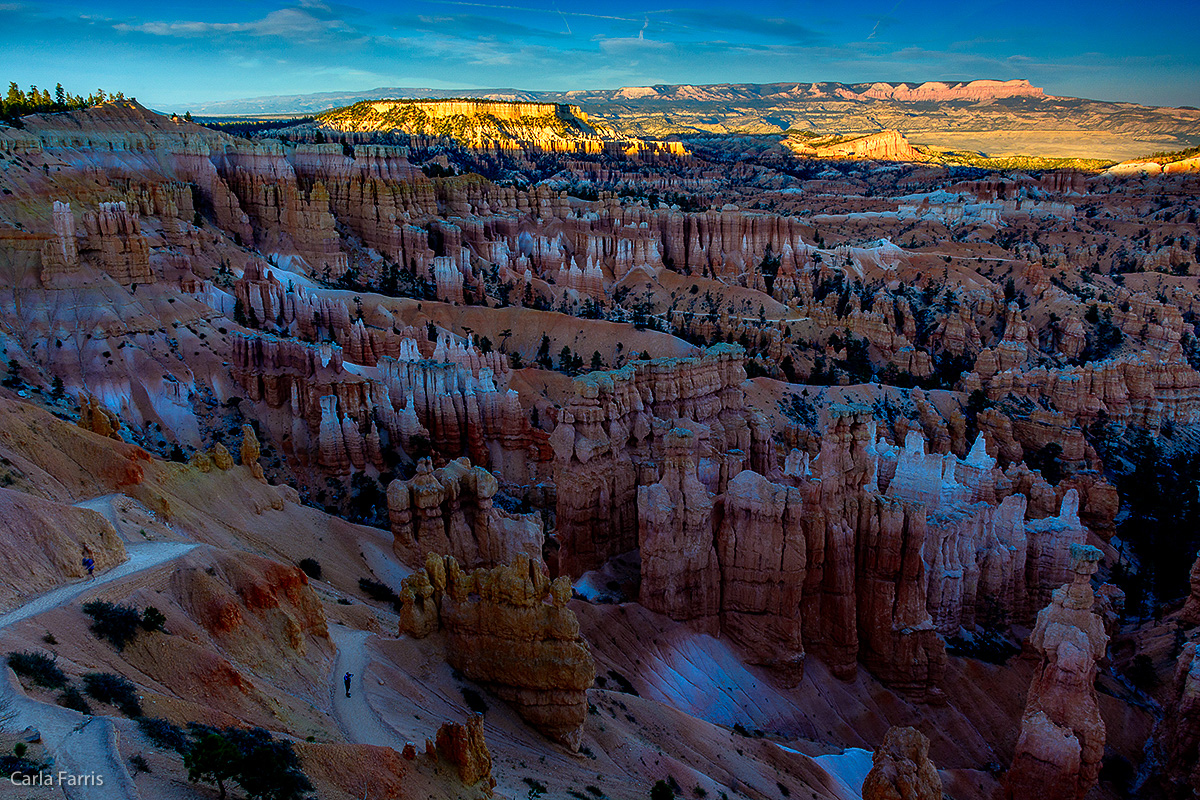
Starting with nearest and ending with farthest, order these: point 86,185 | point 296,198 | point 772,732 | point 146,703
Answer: point 146,703
point 772,732
point 86,185
point 296,198

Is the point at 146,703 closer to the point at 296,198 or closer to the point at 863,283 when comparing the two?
the point at 296,198

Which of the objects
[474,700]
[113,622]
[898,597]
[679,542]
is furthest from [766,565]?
[113,622]

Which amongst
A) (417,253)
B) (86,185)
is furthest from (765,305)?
(86,185)

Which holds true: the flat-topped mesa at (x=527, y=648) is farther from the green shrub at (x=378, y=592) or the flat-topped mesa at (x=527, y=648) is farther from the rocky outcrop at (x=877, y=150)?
the rocky outcrop at (x=877, y=150)

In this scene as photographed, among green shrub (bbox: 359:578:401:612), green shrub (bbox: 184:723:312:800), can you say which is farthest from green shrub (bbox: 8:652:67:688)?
green shrub (bbox: 359:578:401:612)

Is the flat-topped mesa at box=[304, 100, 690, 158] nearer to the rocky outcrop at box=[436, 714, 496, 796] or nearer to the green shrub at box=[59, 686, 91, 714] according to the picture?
the rocky outcrop at box=[436, 714, 496, 796]

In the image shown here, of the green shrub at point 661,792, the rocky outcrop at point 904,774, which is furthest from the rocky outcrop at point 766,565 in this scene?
the green shrub at point 661,792

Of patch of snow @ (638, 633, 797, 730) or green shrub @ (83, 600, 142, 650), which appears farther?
patch of snow @ (638, 633, 797, 730)
